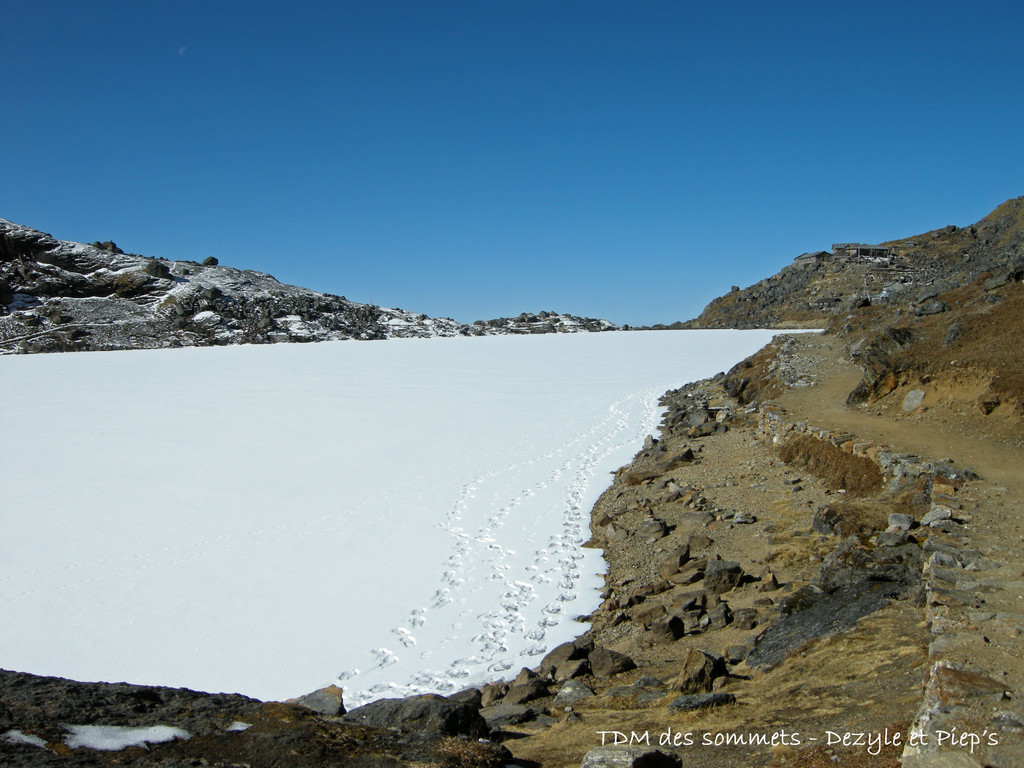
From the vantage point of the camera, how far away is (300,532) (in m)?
12.6

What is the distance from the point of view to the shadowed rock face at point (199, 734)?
323 centimetres

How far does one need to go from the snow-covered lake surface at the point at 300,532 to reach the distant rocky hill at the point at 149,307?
3175cm

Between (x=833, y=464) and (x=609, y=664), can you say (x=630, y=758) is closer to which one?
(x=609, y=664)

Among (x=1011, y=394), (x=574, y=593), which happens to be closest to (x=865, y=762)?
(x=574, y=593)

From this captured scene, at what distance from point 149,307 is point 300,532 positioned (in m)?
62.2

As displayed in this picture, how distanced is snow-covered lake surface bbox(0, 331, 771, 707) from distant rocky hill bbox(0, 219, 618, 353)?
31.7 meters

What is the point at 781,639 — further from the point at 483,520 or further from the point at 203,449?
the point at 203,449

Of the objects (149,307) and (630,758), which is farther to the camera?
(149,307)

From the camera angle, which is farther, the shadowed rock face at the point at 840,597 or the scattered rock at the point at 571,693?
the scattered rock at the point at 571,693

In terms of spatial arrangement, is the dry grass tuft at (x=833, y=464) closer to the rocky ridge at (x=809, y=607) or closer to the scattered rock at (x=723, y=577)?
the rocky ridge at (x=809, y=607)

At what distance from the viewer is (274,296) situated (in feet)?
242

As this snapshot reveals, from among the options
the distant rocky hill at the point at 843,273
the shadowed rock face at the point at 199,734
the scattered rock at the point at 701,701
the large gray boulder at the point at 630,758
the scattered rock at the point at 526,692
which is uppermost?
the distant rocky hill at the point at 843,273

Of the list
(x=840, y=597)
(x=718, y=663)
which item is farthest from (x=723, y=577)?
(x=718, y=663)

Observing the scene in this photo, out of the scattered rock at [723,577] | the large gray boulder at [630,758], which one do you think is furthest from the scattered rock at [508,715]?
the scattered rock at [723,577]
